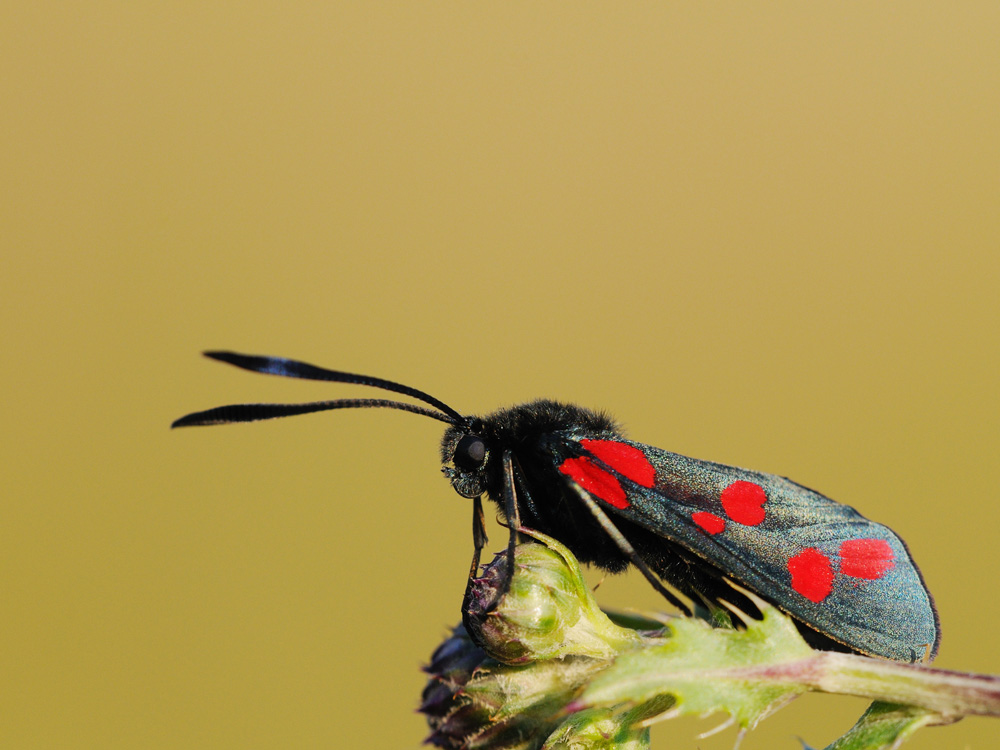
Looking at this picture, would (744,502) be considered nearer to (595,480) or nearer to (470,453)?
(595,480)

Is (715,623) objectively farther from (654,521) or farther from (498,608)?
(498,608)

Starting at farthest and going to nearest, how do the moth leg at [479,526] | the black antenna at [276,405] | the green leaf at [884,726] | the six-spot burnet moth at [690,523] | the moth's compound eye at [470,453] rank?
the moth leg at [479,526] → the moth's compound eye at [470,453] → the six-spot burnet moth at [690,523] → the black antenna at [276,405] → the green leaf at [884,726]

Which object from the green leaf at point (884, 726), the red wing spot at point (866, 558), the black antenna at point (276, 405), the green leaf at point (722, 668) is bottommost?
the green leaf at point (884, 726)

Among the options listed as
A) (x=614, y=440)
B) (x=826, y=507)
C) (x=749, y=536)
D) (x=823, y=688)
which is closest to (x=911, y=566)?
(x=826, y=507)

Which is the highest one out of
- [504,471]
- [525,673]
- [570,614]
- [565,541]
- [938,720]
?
[504,471]

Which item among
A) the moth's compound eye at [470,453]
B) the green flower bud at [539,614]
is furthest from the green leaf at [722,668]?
the moth's compound eye at [470,453]

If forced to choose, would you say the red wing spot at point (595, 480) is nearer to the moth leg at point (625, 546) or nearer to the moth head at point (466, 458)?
the moth leg at point (625, 546)

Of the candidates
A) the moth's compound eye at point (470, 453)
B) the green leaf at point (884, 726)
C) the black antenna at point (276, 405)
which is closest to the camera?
the green leaf at point (884, 726)
